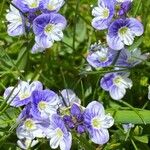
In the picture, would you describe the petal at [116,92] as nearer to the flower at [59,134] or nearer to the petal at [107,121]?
the petal at [107,121]

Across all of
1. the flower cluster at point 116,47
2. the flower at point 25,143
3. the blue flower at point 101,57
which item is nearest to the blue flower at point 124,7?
the flower cluster at point 116,47

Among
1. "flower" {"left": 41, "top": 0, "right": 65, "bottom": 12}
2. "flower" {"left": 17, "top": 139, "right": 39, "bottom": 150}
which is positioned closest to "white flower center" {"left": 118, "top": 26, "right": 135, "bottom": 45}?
"flower" {"left": 41, "top": 0, "right": 65, "bottom": 12}

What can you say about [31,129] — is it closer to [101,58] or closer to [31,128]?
[31,128]

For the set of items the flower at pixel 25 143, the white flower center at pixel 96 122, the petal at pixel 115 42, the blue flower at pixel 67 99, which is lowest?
the flower at pixel 25 143

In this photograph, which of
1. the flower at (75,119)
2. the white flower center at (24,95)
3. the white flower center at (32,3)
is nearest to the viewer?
the flower at (75,119)

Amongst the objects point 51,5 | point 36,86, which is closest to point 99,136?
point 36,86

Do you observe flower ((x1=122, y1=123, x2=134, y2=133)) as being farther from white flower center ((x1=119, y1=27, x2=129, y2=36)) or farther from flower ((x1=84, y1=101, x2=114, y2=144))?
white flower center ((x1=119, y1=27, x2=129, y2=36))
